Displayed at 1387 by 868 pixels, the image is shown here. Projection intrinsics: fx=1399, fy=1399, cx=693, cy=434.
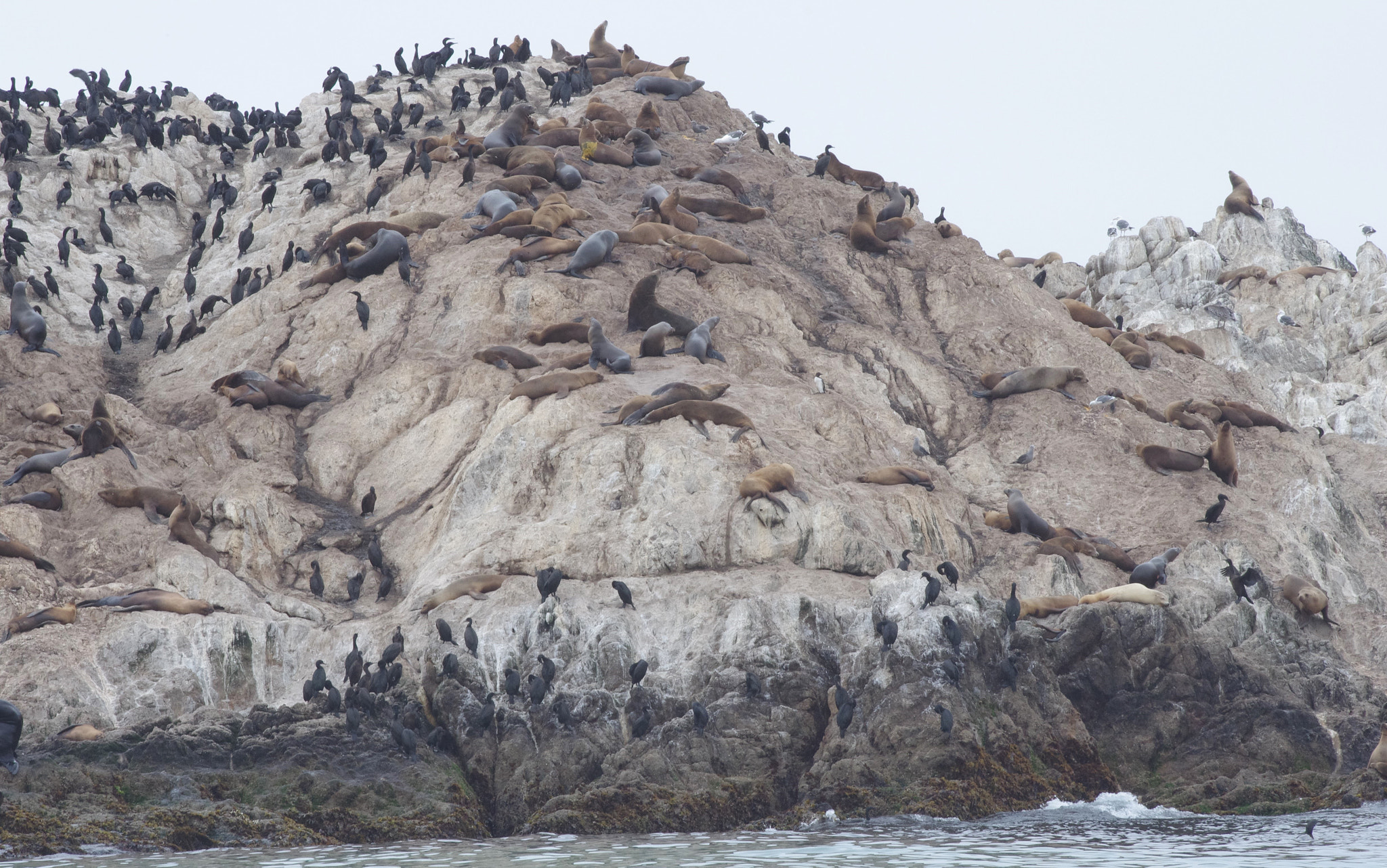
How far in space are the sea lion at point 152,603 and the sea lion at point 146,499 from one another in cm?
229

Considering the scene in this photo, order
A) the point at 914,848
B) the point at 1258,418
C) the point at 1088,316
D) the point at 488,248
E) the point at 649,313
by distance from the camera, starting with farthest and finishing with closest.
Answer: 1. the point at 1088,316
2. the point at 488,248
3. the point at 1258,418
4. the point at 649,313
5. the point at 914,848

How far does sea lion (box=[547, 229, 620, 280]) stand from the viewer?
22.3 metres

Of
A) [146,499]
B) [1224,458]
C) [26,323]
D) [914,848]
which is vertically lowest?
[914,848]

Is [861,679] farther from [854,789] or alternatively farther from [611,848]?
[611,848]

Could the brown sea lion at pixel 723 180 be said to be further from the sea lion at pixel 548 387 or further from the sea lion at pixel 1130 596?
the sea lion at pixel 1130 596

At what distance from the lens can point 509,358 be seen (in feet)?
65.2

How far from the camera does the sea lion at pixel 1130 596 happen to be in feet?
53.7

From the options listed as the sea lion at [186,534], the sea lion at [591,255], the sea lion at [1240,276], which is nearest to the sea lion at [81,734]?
the sea lion at [186,534]

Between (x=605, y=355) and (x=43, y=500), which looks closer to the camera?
(x=43, y=500)

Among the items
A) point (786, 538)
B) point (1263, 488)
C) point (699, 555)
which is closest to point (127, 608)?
point (699, 555)

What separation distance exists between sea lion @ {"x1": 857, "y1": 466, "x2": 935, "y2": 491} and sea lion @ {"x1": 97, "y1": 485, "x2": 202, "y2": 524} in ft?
Answer: 28.6

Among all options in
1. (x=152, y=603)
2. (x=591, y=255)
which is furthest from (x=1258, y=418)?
(x=152, y=603)

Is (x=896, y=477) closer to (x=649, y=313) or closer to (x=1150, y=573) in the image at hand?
(x=1150, y=573)

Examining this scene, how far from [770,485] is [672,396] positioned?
207cm
